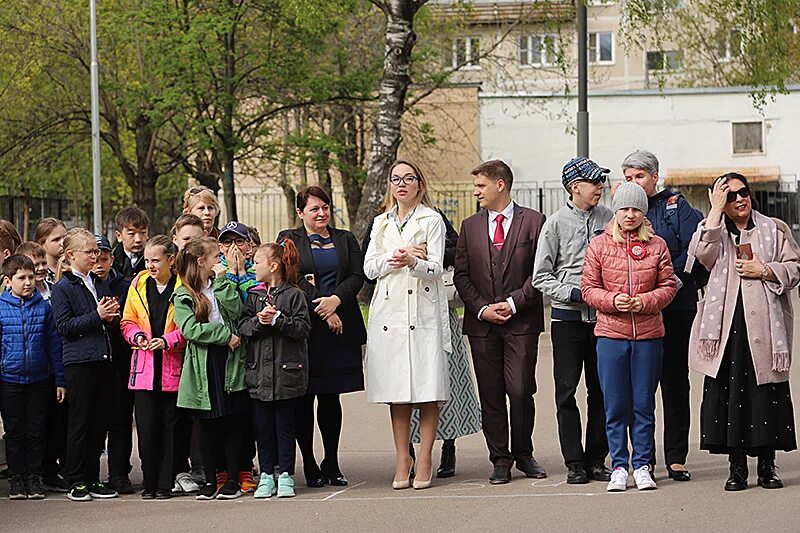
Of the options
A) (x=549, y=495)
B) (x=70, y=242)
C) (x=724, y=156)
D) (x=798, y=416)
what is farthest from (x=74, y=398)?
(x=724, y=156)

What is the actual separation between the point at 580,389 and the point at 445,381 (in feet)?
18.1

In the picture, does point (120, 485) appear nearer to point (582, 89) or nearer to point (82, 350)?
point (82, 350)

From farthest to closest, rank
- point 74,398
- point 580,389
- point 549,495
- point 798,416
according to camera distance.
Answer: point 580,389 → point 798,416 → point 74,398 → point 549,495

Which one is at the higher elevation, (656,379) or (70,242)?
(70,242)

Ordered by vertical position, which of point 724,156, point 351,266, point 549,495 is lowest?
point 549,495

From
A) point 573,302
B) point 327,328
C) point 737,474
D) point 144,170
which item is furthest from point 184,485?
point 144,170

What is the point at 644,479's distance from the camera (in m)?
8.65

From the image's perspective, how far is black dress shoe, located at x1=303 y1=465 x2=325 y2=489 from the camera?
370 inches

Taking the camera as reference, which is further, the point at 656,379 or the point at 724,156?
the point at 724,156

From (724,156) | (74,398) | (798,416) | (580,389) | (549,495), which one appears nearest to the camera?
(549,495)

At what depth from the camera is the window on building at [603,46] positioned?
2486 inches

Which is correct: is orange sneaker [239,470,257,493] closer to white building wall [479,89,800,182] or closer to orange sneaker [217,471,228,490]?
orange sneaker [217,471,228,490]

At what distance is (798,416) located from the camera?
39.8 feet

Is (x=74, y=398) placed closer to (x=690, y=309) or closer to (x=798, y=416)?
Answer: (x=690, y=309)
